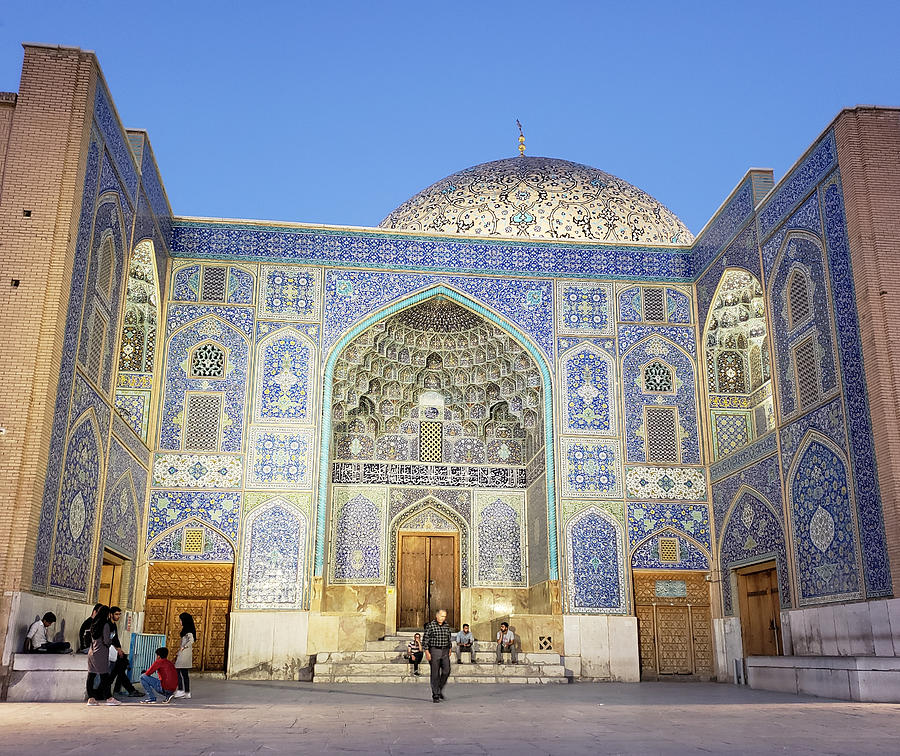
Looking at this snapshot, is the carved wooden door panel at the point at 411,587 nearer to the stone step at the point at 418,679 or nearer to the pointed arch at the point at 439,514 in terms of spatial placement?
the pointed arch at the point at 439,514

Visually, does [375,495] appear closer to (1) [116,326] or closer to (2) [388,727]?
(1) [116,326]

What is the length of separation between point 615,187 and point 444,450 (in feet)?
16.6

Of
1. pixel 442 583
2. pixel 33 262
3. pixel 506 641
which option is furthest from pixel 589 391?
pixel 33 262

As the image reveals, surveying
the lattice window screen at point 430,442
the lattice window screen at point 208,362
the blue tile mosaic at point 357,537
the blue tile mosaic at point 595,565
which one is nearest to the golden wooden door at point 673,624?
the blue tile mosaic at point 595,565

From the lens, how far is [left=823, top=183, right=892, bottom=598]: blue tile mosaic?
8.31 m

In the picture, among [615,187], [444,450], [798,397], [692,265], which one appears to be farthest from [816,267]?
[444,450]

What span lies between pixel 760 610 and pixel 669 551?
1481mm

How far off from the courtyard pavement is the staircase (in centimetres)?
236

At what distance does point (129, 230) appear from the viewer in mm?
10633

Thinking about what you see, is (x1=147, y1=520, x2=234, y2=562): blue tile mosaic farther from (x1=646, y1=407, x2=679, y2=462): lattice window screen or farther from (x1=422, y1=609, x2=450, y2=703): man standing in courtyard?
(x1=646, y1=407, x2=679, y2=462): lattice window screen

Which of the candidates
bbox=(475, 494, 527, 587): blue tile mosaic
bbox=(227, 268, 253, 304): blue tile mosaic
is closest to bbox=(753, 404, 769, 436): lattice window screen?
bbox=(475, 494, 527, 587): blue tile mosaic

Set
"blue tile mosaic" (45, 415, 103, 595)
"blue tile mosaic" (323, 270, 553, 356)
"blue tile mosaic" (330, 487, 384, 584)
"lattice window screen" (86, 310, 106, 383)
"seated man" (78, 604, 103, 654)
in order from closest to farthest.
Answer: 1. "seated man" (78, 604, 103, 654)
2. "blue tile mosaic" (45, 415, 103, 595)
3. "lattice window screen" (86, 310, 106, 383)
4. "blue tile mosaic" (323, 270, 553, 356)
5. "blue tile mosaic" (330, 487, 384, 584)

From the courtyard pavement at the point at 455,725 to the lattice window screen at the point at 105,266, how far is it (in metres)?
4.36

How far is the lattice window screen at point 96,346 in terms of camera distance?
30.8 feet
